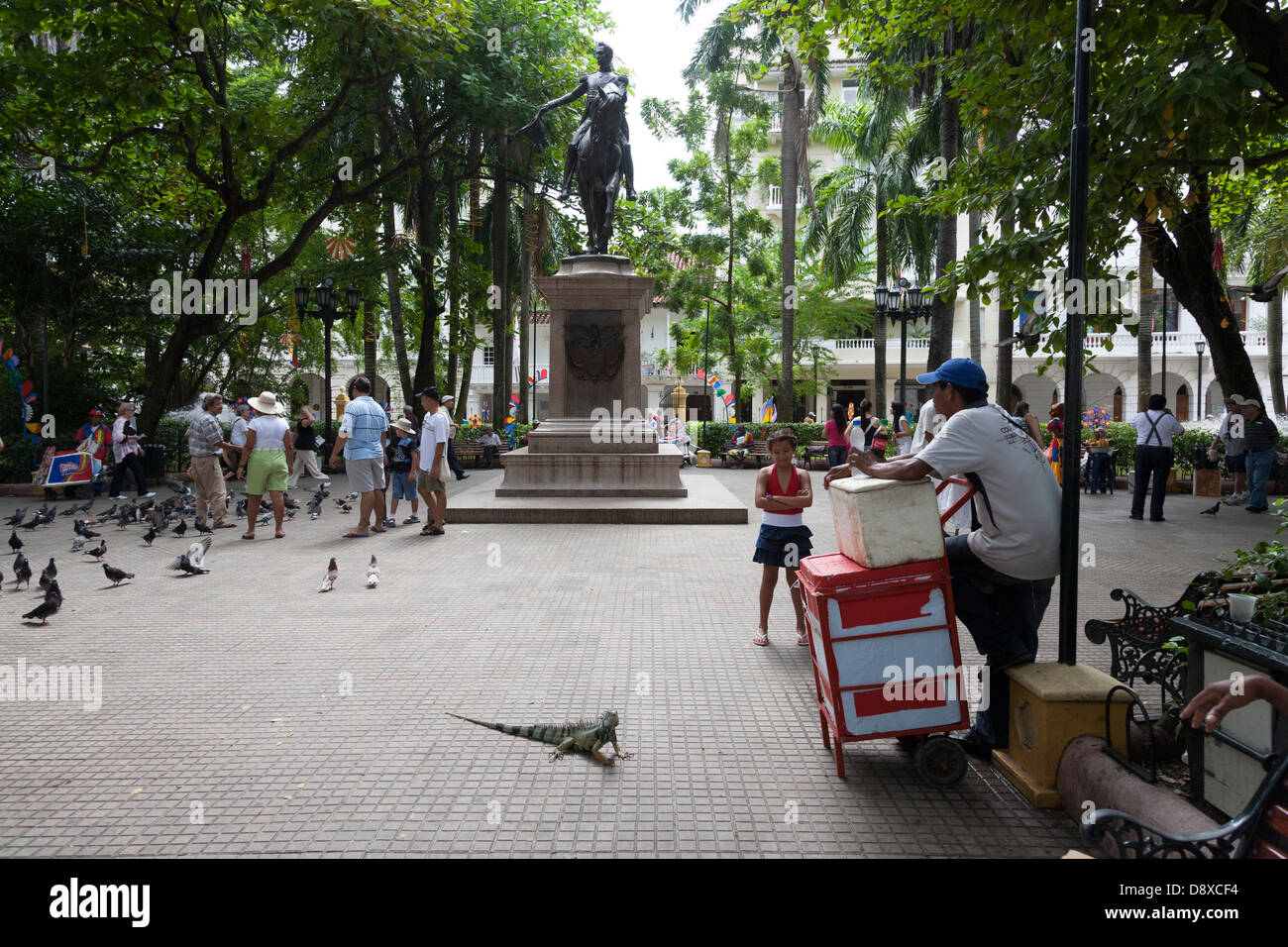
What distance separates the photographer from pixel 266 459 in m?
11.6

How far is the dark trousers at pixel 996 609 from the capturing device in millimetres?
4176

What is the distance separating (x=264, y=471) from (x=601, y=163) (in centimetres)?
834

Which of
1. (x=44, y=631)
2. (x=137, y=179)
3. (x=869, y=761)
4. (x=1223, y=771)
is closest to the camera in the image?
(x=1223, y=771)

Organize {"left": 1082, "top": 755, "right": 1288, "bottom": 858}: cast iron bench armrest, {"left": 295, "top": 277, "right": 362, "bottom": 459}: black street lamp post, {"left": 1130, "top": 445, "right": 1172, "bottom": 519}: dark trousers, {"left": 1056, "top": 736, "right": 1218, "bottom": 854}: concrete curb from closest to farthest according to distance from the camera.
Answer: {"left": 1082, "top": 755, "right": 1288, "bottom": 858}: cast iron bench armrest
{"left": 1056, "top": 736, "right": 1218, "bottom": 854}: concrete curb
{"left": 1130, "top": 445, "right": 1172, "bottom": 519}: dark trousers
{"left": 295, "top": 277, "right": 362, "bottom": 459}: black street lamp post

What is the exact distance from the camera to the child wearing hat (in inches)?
498

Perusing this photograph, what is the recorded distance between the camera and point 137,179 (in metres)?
21.2

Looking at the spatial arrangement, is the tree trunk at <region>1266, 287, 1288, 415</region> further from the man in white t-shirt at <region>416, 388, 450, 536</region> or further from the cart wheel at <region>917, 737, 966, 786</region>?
the cart wheel at <region>917, 737, 966, 786</region>

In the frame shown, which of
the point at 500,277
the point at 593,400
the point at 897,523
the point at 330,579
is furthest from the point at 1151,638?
the point at 500,277

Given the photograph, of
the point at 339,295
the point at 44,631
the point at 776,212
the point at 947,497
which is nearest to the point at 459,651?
the point at 44,631

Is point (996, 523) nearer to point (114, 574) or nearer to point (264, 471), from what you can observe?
point (114, 574)

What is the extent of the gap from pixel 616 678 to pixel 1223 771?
3.25 metres

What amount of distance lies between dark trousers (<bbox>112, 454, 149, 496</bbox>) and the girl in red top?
560 inches

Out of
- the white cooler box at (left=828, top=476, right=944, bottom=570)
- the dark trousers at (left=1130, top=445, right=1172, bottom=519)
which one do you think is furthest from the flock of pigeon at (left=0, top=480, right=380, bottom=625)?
the dark trousers at (left=1130, top=445, right=1172, bottom=519)
